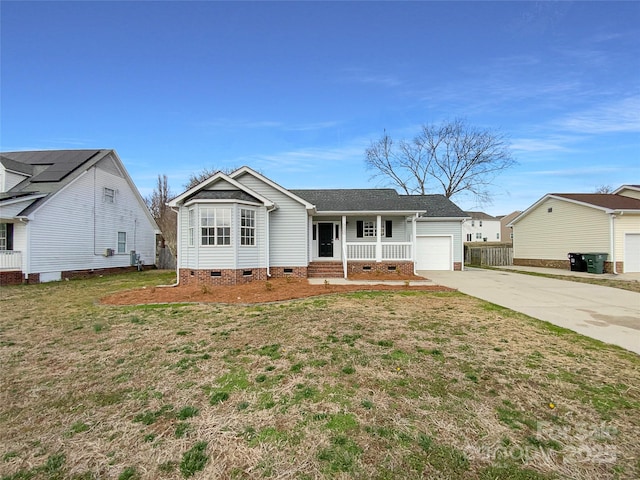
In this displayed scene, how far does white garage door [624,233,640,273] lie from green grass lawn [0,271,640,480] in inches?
685

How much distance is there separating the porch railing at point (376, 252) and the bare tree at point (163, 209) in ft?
100.0

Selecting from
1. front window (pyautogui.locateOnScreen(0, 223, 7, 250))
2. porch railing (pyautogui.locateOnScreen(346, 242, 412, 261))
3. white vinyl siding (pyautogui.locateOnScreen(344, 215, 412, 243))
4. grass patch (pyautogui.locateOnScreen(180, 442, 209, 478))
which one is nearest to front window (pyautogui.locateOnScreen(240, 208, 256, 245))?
porch railing (pyautogui.locateOnScreen(346, 242, 412, 261))

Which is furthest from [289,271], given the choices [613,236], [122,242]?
[613,236]

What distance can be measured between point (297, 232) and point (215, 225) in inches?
151

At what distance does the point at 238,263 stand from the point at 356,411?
9.88 metres

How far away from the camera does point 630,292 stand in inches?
413

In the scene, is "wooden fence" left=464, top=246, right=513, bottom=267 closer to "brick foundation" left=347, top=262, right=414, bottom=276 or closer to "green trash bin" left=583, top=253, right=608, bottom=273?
"green trash bin" left=583, top=253, right=608, bottom=273

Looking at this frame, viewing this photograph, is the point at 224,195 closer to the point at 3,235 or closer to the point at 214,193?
the point at 214,193

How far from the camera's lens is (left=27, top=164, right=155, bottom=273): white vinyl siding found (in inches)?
577

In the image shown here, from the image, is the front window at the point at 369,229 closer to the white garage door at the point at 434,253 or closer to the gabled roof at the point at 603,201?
the white garage door at the point at 434,253

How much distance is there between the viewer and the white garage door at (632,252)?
17.4 meters

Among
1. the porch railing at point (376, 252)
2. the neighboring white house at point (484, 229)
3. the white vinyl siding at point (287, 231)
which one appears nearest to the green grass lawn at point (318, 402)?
the white vinyl siding at point (287, 231)

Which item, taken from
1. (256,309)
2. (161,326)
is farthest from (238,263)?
(161,326)

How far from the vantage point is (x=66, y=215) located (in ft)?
51.8
